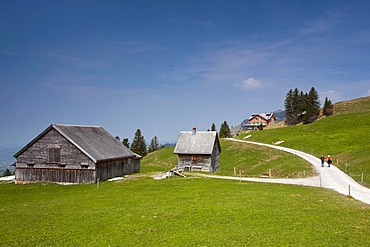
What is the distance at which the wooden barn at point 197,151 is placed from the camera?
228 feet

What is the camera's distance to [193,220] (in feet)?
77.5

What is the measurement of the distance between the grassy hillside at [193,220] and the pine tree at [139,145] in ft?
307

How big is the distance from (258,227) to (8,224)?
60.3 feet

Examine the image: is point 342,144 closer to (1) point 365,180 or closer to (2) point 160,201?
(1) point 365,180

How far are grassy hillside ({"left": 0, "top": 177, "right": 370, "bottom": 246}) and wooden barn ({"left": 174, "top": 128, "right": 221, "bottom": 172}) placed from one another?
3358cm

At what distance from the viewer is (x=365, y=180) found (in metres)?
43.6

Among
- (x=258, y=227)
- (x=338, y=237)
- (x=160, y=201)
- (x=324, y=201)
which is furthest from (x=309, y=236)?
(x=160, y=201)

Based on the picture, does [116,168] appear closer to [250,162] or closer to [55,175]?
[55,175]

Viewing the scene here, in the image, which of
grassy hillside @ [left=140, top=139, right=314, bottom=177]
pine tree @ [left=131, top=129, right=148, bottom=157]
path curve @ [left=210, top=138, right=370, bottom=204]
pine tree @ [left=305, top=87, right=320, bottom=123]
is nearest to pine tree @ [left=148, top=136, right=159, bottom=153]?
pine tree @ [left=131, top=129, right=148, bottom=157]

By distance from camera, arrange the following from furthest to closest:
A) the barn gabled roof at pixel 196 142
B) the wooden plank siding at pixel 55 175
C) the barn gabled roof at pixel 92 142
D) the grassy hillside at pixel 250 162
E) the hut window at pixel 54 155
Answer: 1. the barn gabled roof at pixel 196 142
2. the grassy hillside at pixel 250 162
3. the hut window at pixel 54 155
4. the barn gabled roof at pixel 92 142
5. the wooden plank siding at pixel 55 175

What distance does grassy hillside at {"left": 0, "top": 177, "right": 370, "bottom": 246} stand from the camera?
1934 centimetres

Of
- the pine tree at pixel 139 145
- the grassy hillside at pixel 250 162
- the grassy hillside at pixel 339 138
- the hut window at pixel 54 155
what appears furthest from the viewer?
the pine tree at pixel 139 145

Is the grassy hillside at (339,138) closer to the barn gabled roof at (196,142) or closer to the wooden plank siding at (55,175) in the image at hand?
the barn gabled roof at (196,142)

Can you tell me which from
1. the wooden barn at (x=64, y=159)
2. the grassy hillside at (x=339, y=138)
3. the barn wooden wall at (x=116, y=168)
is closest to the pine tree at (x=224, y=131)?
the grassy hillside at (x=339, y=138)
